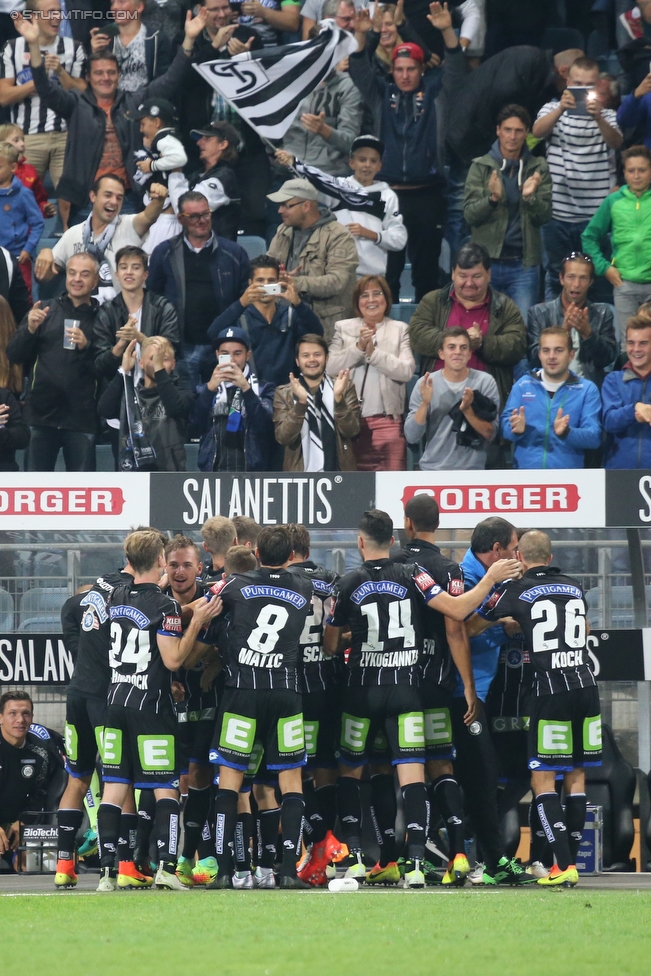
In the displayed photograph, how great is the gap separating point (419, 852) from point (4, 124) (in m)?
7.98

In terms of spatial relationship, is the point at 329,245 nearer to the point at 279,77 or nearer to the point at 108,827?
the point at 279,77

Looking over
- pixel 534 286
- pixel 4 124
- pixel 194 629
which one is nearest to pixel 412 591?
pixel 194 629

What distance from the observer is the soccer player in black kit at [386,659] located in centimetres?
820

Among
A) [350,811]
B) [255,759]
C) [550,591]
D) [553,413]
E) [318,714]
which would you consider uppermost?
[553,413]

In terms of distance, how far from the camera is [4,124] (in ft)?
43.4

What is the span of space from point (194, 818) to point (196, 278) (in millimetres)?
4887

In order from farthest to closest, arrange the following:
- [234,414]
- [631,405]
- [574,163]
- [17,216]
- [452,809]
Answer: [17,216] < [574,163] < [234,414] < [631,405] < [452,809]

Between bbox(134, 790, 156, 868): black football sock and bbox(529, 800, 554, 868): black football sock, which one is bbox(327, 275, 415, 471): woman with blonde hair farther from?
bbox(134, 790, 156, 868): black football sock

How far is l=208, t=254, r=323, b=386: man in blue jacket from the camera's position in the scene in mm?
11531

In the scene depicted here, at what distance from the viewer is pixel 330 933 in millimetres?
6188

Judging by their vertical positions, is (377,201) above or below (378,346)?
above

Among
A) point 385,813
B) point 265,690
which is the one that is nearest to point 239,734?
point 265,690

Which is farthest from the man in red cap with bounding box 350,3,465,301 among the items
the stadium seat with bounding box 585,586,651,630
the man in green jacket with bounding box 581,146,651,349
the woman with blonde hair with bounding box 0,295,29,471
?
the stadium seat with bounding box 585,586,651,630

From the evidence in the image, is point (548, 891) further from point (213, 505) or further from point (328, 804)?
point (213, 505)
